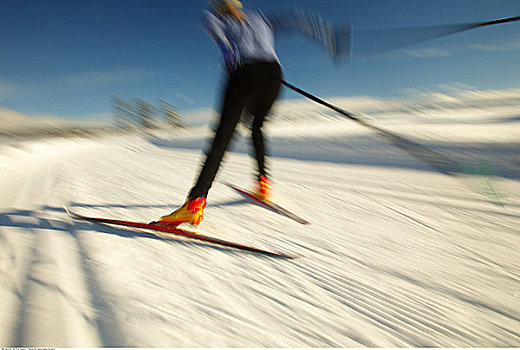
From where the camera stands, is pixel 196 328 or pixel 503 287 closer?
pixel 196 328

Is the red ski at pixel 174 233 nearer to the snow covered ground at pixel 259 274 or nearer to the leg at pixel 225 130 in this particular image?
the snow covered ground at pixel 259 274

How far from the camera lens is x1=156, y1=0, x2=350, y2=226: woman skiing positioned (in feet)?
4.76

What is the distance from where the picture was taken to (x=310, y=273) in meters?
1.12

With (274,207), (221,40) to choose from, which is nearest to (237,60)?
(221,40)

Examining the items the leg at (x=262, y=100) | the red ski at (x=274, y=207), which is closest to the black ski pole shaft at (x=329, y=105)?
the leg at (x=262, y=100)

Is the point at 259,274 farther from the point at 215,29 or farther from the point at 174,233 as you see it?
the point at 215,29

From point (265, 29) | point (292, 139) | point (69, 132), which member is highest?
point (292, 139)

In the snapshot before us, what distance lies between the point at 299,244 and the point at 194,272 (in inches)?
24.2

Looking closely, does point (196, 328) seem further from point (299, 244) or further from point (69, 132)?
point (69, 132)

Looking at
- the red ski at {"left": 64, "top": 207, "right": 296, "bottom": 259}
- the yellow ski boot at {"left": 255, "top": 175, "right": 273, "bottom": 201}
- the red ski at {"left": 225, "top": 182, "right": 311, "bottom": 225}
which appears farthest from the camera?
the yellow ski boot at {"left": 255, "top": 175, "right": 273, "bottom": 201}

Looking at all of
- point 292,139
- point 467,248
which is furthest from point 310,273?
point 292,139

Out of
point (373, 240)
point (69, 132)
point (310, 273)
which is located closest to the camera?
point (310, 273)

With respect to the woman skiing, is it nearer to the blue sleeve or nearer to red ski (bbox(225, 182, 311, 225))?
the blue sleeve

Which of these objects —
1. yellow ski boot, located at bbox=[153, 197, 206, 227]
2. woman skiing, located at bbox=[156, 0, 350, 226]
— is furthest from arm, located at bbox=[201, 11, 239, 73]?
yellow ski boot, located at bbox=[153, 197, 206, 227]
